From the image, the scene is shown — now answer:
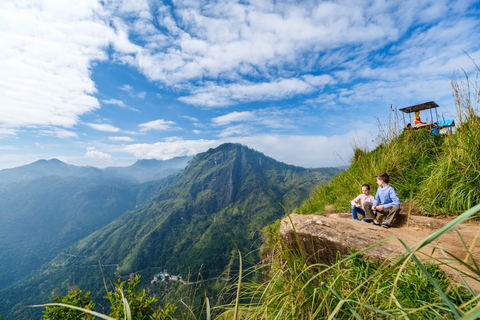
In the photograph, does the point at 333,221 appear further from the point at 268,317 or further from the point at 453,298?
the point at 268,317

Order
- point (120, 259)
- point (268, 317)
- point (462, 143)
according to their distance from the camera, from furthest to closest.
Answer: point (120, 259), point (462, 143), point (268, 317)

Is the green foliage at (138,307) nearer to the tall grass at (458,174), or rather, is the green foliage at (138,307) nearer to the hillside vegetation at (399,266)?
the hillside vegetation at (399,266)

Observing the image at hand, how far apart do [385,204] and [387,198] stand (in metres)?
0.20

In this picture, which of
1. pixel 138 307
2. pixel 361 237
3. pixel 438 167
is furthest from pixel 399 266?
pixel 438 167

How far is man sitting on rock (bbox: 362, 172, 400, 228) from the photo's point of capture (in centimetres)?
526

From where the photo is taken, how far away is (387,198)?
18.7ft

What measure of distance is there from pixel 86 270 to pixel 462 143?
229787 mm

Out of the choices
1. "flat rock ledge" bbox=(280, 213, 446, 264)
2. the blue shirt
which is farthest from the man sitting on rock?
"flat rock ledge" bbox=(280, 213, 446, 264)

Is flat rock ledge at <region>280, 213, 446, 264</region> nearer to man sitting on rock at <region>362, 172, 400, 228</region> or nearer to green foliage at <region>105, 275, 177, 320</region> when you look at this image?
man sitting on rock at <region>362, 172, 400, 228</region>

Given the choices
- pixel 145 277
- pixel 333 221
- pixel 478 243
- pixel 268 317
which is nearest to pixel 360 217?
Answer: pixel 333 221

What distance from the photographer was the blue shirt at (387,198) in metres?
5.49

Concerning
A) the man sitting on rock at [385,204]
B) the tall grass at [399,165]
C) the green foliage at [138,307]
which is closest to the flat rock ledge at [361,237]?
the man sitting on rock at [385,204]

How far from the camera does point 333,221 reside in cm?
469

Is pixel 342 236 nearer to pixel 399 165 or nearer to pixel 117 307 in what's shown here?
pixel 117 307
